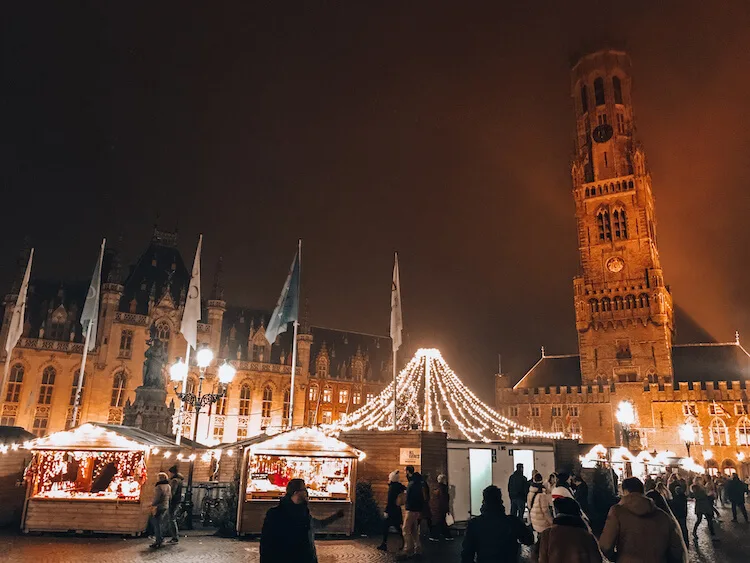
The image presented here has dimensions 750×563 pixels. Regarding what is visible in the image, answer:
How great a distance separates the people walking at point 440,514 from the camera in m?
14.7

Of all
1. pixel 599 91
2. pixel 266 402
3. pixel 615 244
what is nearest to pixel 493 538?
pixel 266 402

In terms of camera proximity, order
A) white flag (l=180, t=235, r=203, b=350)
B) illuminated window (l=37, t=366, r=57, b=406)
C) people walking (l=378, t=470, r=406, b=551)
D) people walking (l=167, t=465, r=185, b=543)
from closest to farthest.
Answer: people walking (l=378, t=470, r=406, b=551) < people walking (l=167, t=465, r=185, b=543) < white flag (l=180, t=235, r=203, b=350) < illuminated window (l=37, t=366, r=57, b=406)

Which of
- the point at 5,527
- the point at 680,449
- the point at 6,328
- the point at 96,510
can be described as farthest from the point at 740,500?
the point at 6,328

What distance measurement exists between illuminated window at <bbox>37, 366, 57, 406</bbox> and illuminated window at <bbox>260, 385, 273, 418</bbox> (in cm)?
1796

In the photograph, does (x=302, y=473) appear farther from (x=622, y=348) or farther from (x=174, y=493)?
(x=622, y=348)

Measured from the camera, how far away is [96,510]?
1438 cm


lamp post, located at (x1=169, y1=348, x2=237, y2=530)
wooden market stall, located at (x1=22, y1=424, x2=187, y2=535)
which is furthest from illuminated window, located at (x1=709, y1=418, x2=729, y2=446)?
wooden market stall, located at (x1=22, y1=424, x2=187, y2=535)

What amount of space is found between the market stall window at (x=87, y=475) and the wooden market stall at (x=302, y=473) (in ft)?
9.84

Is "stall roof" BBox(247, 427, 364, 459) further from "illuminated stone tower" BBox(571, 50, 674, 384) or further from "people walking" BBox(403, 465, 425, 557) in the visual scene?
"illuminated stone tower" BBox(571, 50, 674, 384)

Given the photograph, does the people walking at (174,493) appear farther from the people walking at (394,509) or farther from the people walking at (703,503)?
the people walking at (703,503)

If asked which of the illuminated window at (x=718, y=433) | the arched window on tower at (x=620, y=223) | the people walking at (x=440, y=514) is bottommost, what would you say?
the people walking at (x=440, y=514)

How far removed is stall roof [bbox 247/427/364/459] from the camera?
604 inches

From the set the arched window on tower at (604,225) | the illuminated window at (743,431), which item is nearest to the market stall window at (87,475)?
the illuminated window at (743,431)

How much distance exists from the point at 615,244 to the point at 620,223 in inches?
100
